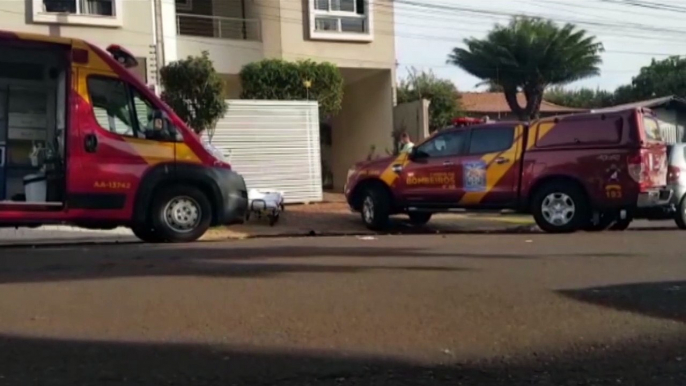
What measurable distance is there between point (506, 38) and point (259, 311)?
120 ft

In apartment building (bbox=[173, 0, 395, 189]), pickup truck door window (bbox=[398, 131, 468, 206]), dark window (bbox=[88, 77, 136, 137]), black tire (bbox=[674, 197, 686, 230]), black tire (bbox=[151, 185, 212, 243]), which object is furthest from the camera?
apartment building (bbox=[173, 0, 395, 189])

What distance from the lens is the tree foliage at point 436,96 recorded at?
38.2 meters

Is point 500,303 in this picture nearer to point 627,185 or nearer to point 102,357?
point 102,357

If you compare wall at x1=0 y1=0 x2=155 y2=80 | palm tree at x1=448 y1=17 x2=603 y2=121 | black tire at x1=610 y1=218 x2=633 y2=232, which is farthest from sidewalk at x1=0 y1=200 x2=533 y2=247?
palm tree at x1=448 y1=17 x2=603 y2=121

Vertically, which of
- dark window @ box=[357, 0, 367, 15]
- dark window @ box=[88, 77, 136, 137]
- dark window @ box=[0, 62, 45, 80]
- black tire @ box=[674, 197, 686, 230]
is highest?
dark window @ box=[357, 0, 367, 15]

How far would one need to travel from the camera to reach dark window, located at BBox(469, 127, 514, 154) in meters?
15.7

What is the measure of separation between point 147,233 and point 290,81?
1085 centimetres

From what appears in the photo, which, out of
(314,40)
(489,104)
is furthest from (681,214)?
(489,104)

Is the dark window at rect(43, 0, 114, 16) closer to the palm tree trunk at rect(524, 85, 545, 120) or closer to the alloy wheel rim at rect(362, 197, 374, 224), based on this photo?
the alloy wheel rim at rect(362, 197, 374, 224)

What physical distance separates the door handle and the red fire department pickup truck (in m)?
5.76

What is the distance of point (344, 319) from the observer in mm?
6930

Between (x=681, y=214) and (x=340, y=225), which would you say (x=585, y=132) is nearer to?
(x=681, y=214)

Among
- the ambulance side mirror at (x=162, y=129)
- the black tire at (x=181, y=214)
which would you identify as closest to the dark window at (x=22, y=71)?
the ambulance side mirror at (x=162, y=129)

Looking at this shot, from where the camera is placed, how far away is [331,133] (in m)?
29.4
